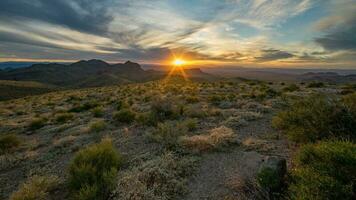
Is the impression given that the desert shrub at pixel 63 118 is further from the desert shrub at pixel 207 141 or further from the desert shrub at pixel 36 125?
the desert shrub at pixel 207 141

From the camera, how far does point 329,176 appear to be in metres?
3.70

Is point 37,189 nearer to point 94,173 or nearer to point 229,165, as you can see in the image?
point 94,173

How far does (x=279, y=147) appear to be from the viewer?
7059mm

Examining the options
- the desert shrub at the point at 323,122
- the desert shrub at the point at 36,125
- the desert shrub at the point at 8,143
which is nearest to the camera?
the desert shrub at the point at 323,122

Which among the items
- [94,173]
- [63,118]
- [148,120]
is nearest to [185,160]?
[94,173]

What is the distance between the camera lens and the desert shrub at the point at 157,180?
482 centimetres

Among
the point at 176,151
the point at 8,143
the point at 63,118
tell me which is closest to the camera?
the point at 176,151

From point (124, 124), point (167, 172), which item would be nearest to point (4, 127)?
point (124, 124)

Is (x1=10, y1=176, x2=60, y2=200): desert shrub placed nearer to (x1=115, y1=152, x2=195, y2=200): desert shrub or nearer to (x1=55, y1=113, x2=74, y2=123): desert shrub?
(x1=115, y1=152, x2=195, y2=200): desert shrub

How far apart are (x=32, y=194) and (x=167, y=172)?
3.06 metres

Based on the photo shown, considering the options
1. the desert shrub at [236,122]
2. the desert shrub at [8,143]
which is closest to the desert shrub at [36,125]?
the desert shrub at [8,143]

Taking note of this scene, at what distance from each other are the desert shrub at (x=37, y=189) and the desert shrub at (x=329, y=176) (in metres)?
5.27

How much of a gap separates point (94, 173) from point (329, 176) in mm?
4950

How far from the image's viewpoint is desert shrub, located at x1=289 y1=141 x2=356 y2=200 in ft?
11.1
